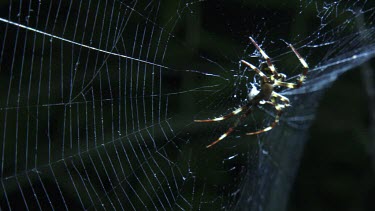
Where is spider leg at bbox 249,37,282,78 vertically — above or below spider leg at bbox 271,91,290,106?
above

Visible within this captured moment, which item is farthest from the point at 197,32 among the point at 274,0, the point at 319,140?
the point at 319,140

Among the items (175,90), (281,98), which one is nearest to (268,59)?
(281,98)

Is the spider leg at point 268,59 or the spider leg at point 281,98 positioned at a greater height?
the spider leg at point 268,59

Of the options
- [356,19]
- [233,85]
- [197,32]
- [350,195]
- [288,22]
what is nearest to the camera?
[233,85]

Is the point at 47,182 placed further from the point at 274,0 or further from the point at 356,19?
the point at 356,19

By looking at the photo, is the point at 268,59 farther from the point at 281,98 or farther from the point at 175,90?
the point at 175,90

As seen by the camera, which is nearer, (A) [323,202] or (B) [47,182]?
(B) [47,182]

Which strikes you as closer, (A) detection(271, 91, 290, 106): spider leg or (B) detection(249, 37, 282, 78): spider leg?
(B) detection(249, 37, 282, 78): spider leg

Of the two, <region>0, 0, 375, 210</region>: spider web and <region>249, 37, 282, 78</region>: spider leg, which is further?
<region>0, 0, 375, 210</region>: spider web
